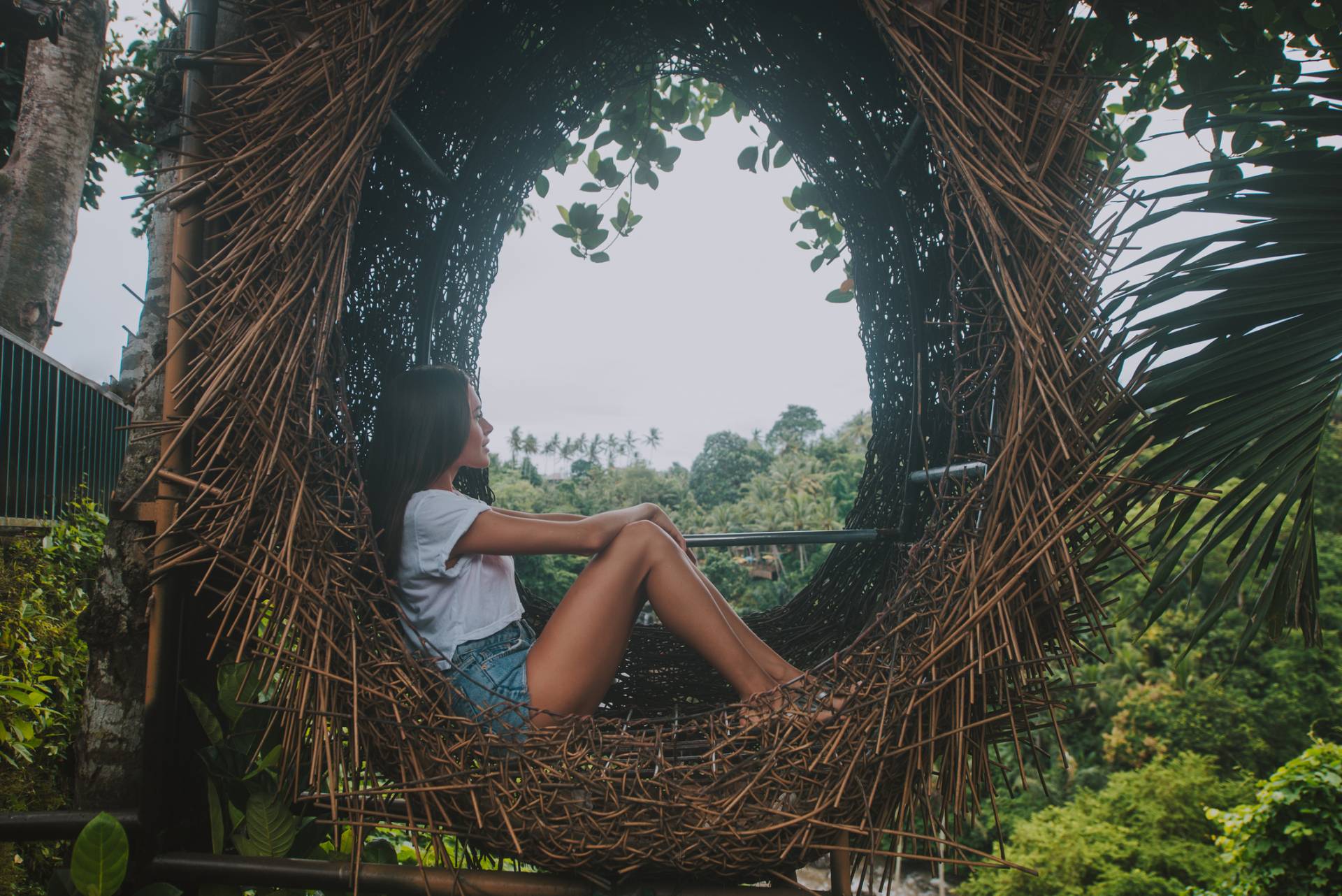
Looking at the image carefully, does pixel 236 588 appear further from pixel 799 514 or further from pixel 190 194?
pixel 799 514

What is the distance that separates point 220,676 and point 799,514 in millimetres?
33116

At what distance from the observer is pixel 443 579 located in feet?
6.01

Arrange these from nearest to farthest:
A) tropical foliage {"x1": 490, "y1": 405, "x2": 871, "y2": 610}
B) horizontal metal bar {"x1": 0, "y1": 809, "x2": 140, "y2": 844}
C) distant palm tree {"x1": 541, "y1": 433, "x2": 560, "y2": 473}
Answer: horizontal metal bar {"x1": 0, "y1": 809, "x2": 140, "y2": 844} → tropical foliage {"x1": 490, "y1": 405, "x2": 871, "y2": 610} → distant palm tree {"x1": 541, "y1": 433, "x2": 560, "y2": 473}

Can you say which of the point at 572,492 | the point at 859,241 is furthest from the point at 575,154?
the point at 572,492

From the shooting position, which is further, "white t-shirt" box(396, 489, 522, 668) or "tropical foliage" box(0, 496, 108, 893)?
"tropical foliage" box(0, 496, 108, 893)

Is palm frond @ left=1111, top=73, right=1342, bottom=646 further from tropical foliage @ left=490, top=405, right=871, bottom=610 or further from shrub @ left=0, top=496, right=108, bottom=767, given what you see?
tropical foliage @ left=490, top=405, right=871, bottom=610

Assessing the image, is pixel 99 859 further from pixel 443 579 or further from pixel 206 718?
pixel 443 579

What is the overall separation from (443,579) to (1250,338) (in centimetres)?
178

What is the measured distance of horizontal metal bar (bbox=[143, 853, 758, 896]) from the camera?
1.35 meters

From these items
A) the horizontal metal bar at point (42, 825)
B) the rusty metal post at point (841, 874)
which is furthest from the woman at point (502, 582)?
the horizontal metal bar at point (42, 825)

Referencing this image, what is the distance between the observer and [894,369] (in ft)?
7.75

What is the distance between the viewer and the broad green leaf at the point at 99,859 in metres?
1.38

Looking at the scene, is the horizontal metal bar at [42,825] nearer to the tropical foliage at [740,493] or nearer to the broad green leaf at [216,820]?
the broad green leaf at [216,820]

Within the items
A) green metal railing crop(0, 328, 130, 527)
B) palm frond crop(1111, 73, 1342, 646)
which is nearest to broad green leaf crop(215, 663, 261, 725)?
palm frond crop(1111, 73, 1342, 646)
